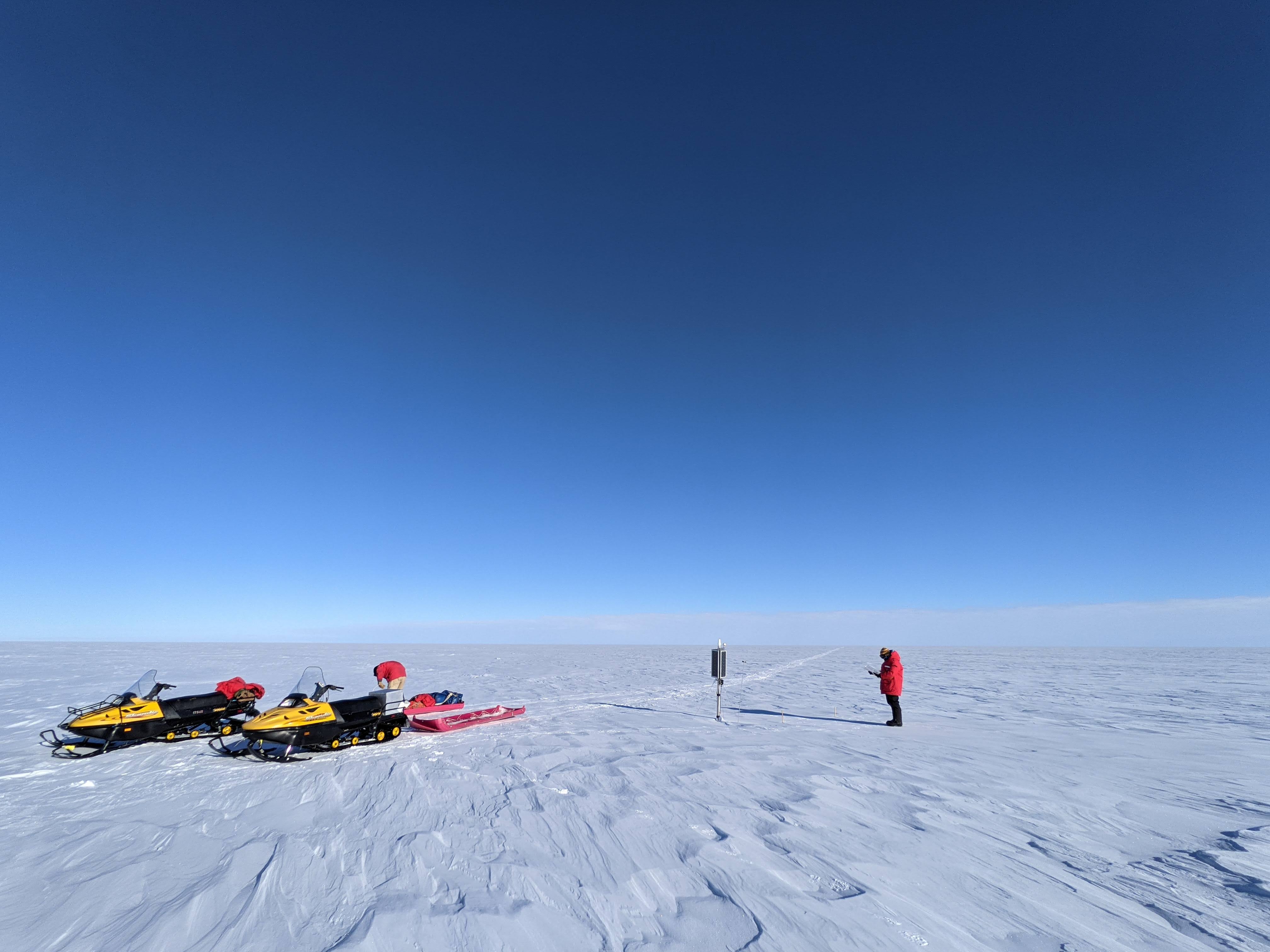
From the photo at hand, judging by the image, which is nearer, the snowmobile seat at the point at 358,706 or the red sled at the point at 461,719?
the snowmobile seat at the point at 358,706

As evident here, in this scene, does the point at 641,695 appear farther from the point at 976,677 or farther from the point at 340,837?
the point at 976,677

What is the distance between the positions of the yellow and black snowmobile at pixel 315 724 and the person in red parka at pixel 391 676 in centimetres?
29

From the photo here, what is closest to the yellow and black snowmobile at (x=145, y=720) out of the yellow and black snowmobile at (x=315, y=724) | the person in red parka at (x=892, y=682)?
the yellow and black snowmobile at (x=315, y=724)

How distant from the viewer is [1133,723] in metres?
13.0

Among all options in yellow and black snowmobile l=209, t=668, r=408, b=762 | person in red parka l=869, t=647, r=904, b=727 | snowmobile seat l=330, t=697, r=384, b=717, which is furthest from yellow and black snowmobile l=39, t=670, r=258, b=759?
person in red parka l=869, t=647, r=904, b=727

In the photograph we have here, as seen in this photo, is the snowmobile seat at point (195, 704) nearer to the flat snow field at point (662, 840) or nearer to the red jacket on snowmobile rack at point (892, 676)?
the flat snow field at point (662, 840)

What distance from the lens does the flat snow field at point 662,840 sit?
173 inches

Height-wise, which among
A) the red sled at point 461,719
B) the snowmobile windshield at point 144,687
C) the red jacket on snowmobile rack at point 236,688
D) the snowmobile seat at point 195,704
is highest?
the snowmobile windshield at point 144,687

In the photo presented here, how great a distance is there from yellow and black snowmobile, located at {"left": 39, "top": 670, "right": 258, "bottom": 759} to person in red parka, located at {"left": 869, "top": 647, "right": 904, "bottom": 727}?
14.3 metres

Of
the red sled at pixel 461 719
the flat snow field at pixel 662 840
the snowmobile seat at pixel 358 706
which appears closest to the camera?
the flat snow field at pixel 662 840

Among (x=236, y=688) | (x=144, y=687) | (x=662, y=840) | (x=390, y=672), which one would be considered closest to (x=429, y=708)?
(x=390, y=672)

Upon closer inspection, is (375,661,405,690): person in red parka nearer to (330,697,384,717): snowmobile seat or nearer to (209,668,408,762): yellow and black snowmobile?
(209,668,408,762): yellow and black snowmobile

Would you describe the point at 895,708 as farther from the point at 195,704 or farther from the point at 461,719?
the point at 195,704

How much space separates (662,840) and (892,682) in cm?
882
